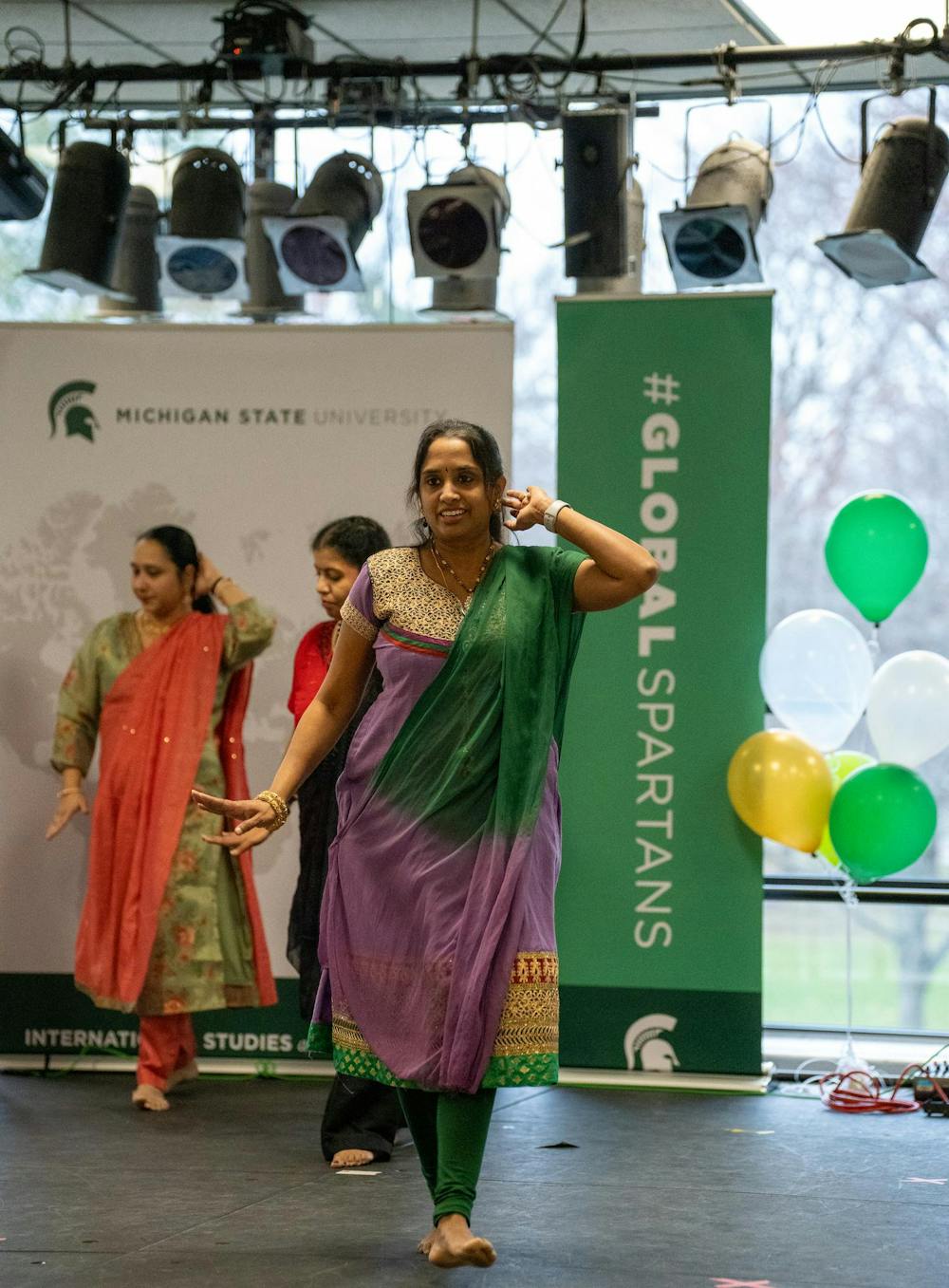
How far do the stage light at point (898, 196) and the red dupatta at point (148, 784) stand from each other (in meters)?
2.19

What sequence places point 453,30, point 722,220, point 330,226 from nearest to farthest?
point 722,220, point 330,226, point 453,30

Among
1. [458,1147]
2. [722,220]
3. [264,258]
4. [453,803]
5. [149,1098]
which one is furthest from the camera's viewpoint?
[264,258]

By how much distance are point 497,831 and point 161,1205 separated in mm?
1224

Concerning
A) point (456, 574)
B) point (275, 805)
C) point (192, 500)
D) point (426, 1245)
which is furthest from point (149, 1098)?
point (456, 574)

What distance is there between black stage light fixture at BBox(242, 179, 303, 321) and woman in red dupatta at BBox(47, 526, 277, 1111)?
3.81 feet

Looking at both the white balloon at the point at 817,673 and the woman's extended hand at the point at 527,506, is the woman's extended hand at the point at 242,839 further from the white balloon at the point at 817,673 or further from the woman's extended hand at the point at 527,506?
the white balloon at the point at 817,673

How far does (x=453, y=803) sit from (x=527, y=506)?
21.1 inches

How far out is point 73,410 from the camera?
545cm

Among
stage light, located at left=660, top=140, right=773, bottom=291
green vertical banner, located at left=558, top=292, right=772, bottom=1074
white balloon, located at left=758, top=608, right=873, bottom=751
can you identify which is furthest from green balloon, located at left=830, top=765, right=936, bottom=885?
stage light, located at left=660, top=140, right=773, bottom=291

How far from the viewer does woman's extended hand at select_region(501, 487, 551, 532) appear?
9.98 ft

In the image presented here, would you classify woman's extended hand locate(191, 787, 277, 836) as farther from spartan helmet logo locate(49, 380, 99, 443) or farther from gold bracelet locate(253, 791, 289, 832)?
spartan helmet logo locate(49, 380, 99, 443)

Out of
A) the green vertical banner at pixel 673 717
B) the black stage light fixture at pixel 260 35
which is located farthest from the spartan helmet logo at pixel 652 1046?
the black stage light fixture at pixel 260 35

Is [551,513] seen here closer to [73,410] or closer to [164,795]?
[164,795]

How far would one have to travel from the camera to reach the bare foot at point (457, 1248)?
9.29 feet
